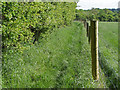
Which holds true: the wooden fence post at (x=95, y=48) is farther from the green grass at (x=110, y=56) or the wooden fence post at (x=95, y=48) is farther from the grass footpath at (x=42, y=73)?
the green grass at (x=110, y=56)

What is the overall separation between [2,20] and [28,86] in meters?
1.99

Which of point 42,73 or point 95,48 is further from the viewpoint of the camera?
point 42,73

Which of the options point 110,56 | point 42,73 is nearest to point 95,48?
point 42,73

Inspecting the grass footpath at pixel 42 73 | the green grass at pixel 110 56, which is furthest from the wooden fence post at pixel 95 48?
the green grass at pixel 110 56

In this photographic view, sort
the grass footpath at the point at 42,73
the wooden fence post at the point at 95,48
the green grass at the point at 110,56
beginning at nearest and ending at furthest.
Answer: the wooden fence post at the point at 95,48 → the grass footpath at the point at 42,73 → the green grass at the point at 110,56

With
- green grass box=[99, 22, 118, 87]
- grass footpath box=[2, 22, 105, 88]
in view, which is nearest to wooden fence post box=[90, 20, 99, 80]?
grass footpath box=[2, 22, 105, 88]

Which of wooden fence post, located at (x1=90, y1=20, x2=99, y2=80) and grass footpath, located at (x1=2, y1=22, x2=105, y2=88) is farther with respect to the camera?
grass footpath, located at (x1=2, y1=22, x2=105, y2=88)

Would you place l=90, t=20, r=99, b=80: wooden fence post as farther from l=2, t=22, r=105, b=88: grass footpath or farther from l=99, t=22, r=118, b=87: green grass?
l=99, t=22, r=118, b=87: green grass

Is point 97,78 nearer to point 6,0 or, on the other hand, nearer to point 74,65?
point 74,65

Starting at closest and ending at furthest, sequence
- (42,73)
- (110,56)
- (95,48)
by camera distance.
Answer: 1. (95,48)
2. (42,73)
3. (110,56)

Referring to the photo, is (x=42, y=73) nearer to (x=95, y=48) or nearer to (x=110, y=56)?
(x=95, y=48)

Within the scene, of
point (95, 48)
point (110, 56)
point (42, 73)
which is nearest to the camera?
point (95, 48)

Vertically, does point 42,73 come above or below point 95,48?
below

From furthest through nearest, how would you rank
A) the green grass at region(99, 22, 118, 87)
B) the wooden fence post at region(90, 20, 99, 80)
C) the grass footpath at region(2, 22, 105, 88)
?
the green grass at region(99, 22, 118, 87) < the grass footpath at region(2, 22, 105, 88) < the wooden fence post at region(90, 20, 99, 80)
